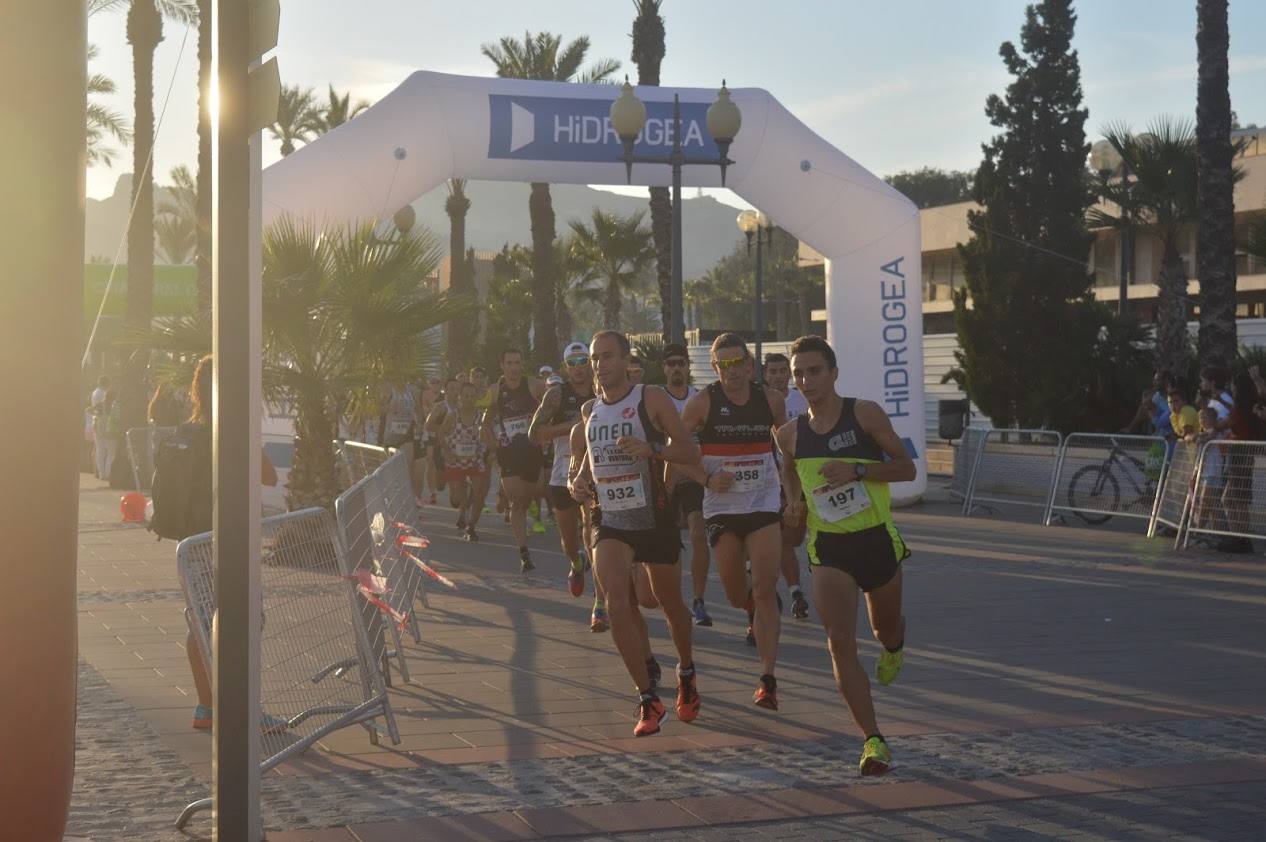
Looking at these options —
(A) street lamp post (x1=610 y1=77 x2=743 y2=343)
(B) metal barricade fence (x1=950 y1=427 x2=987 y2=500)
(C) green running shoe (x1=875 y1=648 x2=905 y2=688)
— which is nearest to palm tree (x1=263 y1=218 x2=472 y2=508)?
(A) street lamp post (x1=610 y1=77 x2=743 y2=343)

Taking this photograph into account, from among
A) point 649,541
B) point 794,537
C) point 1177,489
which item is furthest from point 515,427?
point 1177,489

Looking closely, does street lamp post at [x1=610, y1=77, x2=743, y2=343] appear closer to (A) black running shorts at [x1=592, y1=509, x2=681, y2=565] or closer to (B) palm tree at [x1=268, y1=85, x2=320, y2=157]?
(A) black running shorts at [x1=592, y1=509, x2=681, y2=565]

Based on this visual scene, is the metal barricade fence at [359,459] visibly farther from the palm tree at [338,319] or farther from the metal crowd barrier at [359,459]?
the palm tree at [338,319]

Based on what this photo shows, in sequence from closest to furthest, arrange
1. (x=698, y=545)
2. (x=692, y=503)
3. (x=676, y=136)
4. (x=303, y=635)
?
(x=303, y=635) → (x=698, y=545) → (x=692, y=503) → (x=676, y=136)

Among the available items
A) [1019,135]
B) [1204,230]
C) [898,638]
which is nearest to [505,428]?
[898,638]

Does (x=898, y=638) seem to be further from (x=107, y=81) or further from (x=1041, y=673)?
(x=107, y=81)

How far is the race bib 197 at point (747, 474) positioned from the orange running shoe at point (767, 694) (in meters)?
1.16

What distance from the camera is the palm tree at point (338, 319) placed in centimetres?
1498

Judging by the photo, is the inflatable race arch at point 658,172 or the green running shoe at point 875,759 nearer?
the green running shoe at point 875,759

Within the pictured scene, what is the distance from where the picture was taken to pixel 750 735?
7566 mm

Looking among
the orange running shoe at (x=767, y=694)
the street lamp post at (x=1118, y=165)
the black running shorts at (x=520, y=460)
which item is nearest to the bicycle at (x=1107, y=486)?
the black running shorts at (x=520, y=460)

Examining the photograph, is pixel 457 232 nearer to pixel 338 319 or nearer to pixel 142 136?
pixel 142 136

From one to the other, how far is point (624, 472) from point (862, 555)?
161cm

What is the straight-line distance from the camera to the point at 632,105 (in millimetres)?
16344
